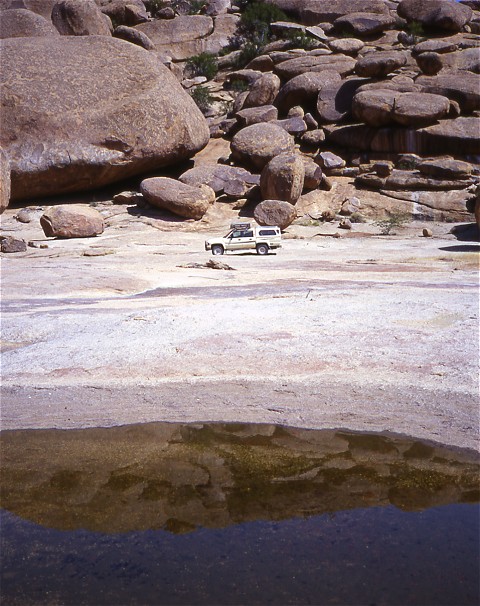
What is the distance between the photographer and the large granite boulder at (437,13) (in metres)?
50.7

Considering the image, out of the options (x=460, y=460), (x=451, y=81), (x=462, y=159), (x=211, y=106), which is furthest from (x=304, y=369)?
(x=211, y=106)

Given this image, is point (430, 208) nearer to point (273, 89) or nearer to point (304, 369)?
point (273, 89)

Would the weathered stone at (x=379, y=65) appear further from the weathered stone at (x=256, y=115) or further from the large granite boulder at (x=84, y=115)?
the large granite boulder at (x=84, y=115)

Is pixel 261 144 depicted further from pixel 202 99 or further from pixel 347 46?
pixel 347 46

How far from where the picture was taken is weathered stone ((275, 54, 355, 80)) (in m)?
42.0

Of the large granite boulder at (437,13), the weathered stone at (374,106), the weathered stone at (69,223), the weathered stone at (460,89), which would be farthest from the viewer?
the large granite boulder at (437,13)

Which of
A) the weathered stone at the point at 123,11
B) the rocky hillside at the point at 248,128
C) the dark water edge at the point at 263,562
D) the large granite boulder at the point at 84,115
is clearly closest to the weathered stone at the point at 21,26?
the rocky hillside at the point at 248,128

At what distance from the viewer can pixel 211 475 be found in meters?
5.39

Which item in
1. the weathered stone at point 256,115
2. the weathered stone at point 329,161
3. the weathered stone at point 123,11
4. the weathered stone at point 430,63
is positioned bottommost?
the weathered stone at point 329,161

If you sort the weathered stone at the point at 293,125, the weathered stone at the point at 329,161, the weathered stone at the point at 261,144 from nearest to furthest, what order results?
the weathered stone at the point at 261,144, the weathered stone at the point at 329,161, the weathered stone at the point at 293,125

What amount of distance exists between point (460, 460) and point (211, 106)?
41.4m

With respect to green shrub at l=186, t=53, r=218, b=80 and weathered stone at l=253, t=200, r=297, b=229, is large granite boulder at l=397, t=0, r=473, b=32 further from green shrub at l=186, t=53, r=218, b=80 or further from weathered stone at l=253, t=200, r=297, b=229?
weathered stone at l=253, t=200, r=297, b=229

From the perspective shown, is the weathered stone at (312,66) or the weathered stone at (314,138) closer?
the weathered stone at (314,138)

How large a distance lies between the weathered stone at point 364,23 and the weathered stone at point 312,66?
10.1m
